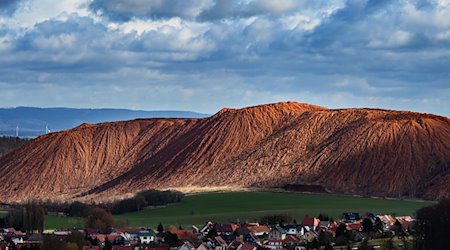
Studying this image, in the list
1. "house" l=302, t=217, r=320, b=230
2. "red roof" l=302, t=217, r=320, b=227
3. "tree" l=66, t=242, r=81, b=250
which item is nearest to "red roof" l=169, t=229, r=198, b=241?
"tree" l=66, t=242, r=81, b=250

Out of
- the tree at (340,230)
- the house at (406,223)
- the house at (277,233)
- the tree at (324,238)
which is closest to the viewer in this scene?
the tree at (324,238)

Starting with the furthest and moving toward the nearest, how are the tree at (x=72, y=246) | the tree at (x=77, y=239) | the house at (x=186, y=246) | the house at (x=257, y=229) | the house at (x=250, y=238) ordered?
1. the house at (x=257, y=229)
2. the house at (x=250, y=238)
3. the tree at (x=77, y=239)
4. the house at (x=186, y=246)
5. the tree at (x=72, y=246)

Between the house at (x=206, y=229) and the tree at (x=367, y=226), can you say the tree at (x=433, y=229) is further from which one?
the house at (x=206, y=229)

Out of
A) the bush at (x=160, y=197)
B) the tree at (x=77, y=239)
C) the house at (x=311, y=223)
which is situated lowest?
Answer: the tree at (x=77, y=239)

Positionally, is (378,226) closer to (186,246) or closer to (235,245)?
(235,245)

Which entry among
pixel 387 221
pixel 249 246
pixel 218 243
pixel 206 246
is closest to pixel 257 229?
pixel 387 221

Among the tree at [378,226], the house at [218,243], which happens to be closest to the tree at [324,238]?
the tree at [378,226]

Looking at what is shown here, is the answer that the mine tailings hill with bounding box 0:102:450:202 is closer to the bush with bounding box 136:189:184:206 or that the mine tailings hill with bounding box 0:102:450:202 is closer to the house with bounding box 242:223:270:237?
the bush with bounding box 136:189:184:206
